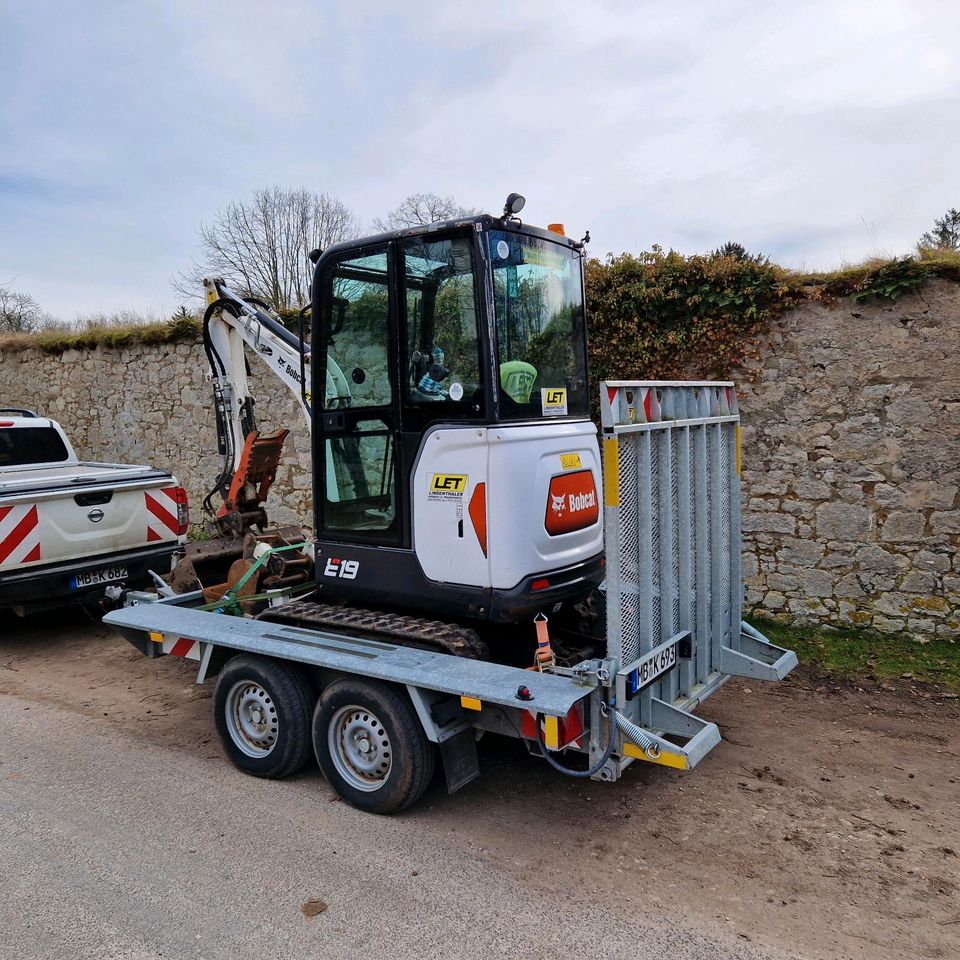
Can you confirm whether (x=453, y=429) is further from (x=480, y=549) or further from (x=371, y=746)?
(x=371, y=746)

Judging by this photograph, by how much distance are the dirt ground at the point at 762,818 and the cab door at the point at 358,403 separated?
1495 millimetres

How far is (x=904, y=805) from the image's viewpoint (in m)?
4.04

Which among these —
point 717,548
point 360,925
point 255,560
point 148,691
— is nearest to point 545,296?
point 717,548

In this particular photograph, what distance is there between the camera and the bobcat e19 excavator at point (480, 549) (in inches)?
145

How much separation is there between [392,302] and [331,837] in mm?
2669

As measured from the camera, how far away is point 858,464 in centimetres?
636

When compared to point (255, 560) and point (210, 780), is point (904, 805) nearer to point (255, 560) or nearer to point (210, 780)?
point (210, 780)

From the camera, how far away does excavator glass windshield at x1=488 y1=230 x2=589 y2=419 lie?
3955 mm

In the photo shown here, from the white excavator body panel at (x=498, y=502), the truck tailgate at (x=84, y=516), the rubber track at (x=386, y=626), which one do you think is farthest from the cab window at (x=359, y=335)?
the truck tailgate at (x=84, y=516)

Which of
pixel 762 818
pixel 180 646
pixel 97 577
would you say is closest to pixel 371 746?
pixel 180 646

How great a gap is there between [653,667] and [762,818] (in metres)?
0.97

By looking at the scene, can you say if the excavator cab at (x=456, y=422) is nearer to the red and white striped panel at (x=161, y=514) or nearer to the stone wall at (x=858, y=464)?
the stone wall at (x=858, y=464)

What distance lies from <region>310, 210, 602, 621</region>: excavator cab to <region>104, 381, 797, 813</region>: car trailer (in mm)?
405

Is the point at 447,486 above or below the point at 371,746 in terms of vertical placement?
above
